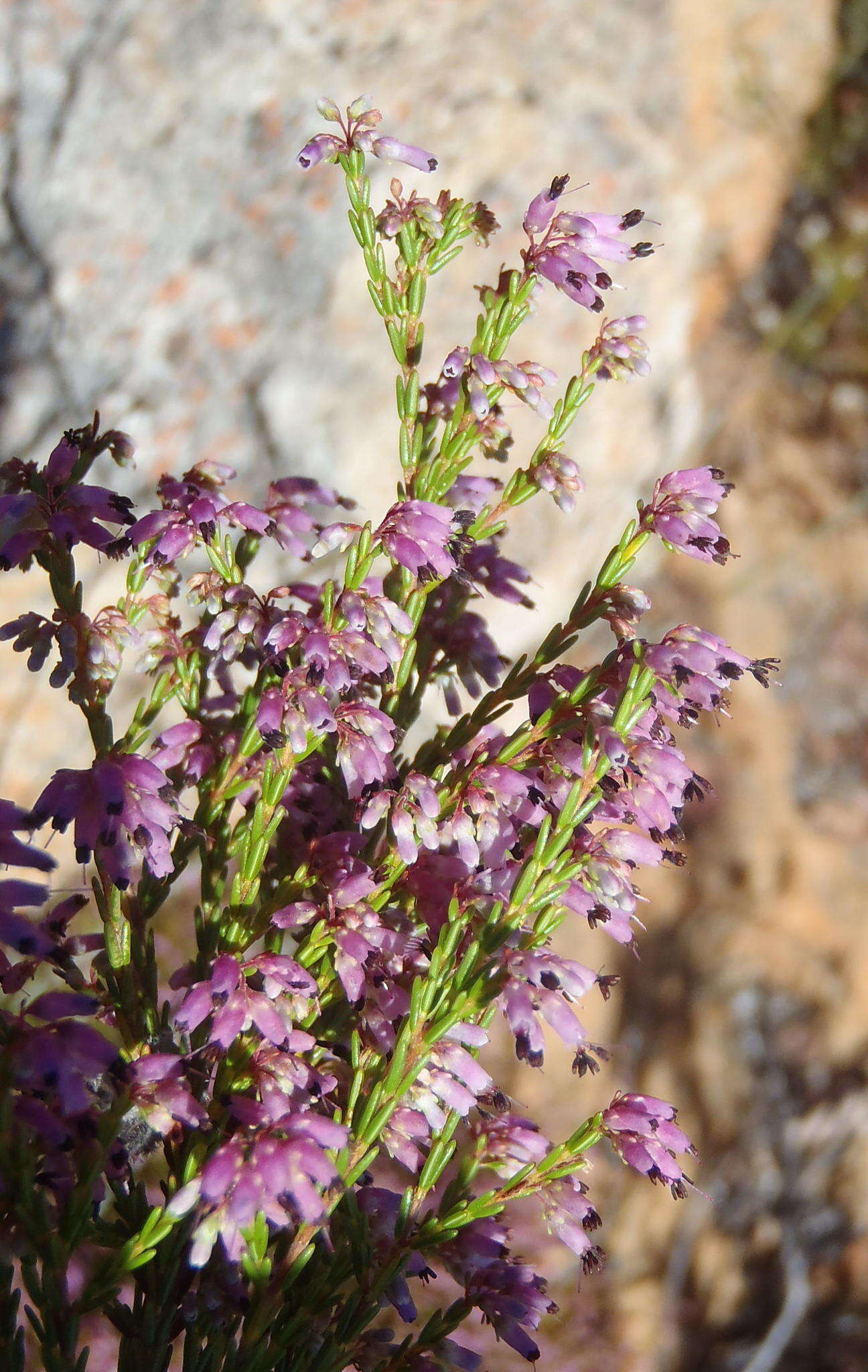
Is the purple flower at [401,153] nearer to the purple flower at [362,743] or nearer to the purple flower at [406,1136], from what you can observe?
the purple flower at [362,743]

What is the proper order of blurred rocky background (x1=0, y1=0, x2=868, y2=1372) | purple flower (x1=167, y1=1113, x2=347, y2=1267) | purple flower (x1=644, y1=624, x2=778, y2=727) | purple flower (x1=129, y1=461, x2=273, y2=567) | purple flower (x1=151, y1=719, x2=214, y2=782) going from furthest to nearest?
blurred rocky background (x1=0, y1=0, x2=868, y2=1372)
purple flower (x1=151, y1=719, x2=214, y2=782)
purple flower (x1=129, y1=461, x2=273, y2=567)
purple flower (x1=644, y1=624, x2=778, y2=727)
purple flower (x1=167, y1=1113, x2=347, y2=1267)

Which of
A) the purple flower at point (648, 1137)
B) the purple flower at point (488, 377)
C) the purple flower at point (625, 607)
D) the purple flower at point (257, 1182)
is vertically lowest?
the purple flower at point (257, 1182)

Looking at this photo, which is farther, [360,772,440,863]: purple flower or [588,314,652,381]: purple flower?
[588,314,652,381]: purple flower

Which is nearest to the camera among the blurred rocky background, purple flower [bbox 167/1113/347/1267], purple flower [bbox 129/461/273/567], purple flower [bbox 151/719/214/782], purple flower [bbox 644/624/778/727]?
purple flower [bbox 167/1113/347/1267]

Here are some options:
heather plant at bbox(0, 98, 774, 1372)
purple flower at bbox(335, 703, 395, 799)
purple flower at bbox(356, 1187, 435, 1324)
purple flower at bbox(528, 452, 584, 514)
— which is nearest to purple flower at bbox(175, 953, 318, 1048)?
heather plant at bbox(0, 98, 774, 1372)

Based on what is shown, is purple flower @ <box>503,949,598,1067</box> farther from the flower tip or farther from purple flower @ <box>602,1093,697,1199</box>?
the flower tip

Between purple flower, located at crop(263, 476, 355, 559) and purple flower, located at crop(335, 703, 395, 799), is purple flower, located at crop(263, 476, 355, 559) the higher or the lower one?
the higher one

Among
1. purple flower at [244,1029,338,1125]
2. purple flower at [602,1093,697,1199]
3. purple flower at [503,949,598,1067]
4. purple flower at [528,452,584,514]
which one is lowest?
purple flower at [244,1029,338,1125]

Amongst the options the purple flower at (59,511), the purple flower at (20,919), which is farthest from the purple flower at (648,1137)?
the purple flower at (59,511)
